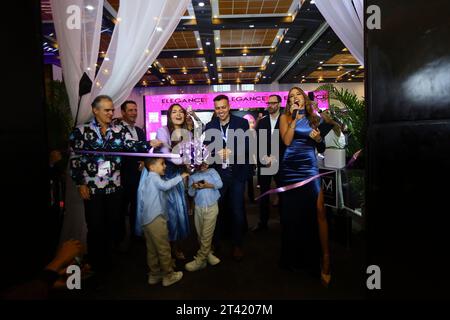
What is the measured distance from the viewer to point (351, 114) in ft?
10.0

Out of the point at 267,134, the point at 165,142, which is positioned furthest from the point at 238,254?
the point at 267,134

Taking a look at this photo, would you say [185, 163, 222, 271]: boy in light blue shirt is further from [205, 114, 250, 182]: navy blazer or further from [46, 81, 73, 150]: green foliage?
[46, 81, 73, 150]: green foliage

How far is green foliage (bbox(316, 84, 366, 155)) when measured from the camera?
2983 mm

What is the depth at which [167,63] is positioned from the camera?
9484 mm

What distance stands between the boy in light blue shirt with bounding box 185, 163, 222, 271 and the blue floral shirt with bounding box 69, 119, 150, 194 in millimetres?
639

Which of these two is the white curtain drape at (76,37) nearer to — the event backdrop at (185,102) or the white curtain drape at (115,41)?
the white curtain drape at (115,41)

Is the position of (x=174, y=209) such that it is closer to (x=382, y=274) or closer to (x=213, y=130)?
(x=213, y=130)

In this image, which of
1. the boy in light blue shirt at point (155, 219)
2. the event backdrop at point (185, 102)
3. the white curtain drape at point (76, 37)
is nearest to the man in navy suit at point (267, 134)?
the boy in light blue shirt at point (155, 219)

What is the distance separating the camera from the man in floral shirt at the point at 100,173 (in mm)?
2340

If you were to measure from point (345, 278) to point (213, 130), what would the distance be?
173 centimetres

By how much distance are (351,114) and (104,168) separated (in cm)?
242

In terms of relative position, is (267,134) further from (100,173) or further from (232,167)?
(100,173)

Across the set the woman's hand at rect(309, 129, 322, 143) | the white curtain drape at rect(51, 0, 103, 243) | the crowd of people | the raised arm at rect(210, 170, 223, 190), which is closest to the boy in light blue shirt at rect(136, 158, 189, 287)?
the crowd of people

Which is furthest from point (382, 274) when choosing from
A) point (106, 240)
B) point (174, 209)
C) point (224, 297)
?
point (106, 240)
